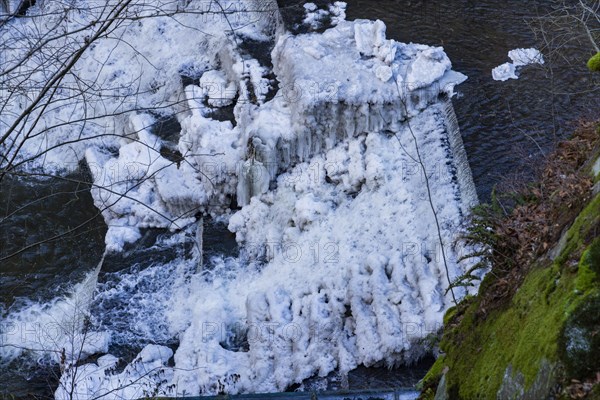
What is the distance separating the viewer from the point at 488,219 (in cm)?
459

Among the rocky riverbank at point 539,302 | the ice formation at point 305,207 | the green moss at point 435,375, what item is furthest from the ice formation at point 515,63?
the green moss at point 435,375

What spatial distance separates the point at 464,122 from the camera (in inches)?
394

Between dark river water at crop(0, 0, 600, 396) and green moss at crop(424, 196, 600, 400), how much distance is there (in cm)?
421

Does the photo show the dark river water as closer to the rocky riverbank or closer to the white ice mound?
the white ice mound

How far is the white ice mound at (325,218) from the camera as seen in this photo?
8383mm

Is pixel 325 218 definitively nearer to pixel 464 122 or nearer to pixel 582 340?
pixel 464 122

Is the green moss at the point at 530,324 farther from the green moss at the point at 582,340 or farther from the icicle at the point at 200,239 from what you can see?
the icicle at the point at 200,239

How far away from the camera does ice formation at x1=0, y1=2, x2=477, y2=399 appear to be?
8414 mm

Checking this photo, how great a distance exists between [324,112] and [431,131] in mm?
1439

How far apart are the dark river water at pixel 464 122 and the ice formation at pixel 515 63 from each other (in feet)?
0.37

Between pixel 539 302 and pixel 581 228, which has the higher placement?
pixel 581 228

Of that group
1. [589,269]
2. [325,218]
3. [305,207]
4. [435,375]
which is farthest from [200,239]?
[589,269]

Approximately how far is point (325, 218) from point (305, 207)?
0.30 metres

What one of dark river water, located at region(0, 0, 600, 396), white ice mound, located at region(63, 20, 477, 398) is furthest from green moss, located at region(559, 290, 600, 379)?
dark river water, located at region(0, 0, 600, 396)
